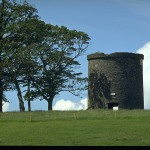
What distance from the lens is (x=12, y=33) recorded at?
48875 mm

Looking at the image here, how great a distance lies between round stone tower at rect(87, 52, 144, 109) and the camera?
182 feet

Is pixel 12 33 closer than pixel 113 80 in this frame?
Yes

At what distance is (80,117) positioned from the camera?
30141 mm

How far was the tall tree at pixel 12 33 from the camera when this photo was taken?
154 feet

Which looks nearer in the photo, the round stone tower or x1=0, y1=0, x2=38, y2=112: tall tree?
x1=0, y1=0, x2=38, y2=112: tall tree

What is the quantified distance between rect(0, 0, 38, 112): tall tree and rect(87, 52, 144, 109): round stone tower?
1099 centimetres

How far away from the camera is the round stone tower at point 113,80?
5550 cm

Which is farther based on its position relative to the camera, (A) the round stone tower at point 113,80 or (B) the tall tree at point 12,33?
(A) the round stone tower at point 113,80

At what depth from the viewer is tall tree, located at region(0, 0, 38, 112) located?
46.9 m

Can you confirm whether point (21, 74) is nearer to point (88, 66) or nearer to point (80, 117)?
point (88, 66)

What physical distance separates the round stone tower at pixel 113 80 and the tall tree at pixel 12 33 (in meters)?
11.0

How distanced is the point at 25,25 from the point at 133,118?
23.0 meters

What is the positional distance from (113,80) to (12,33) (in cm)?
1571

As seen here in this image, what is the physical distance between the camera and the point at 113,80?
2200 inches
